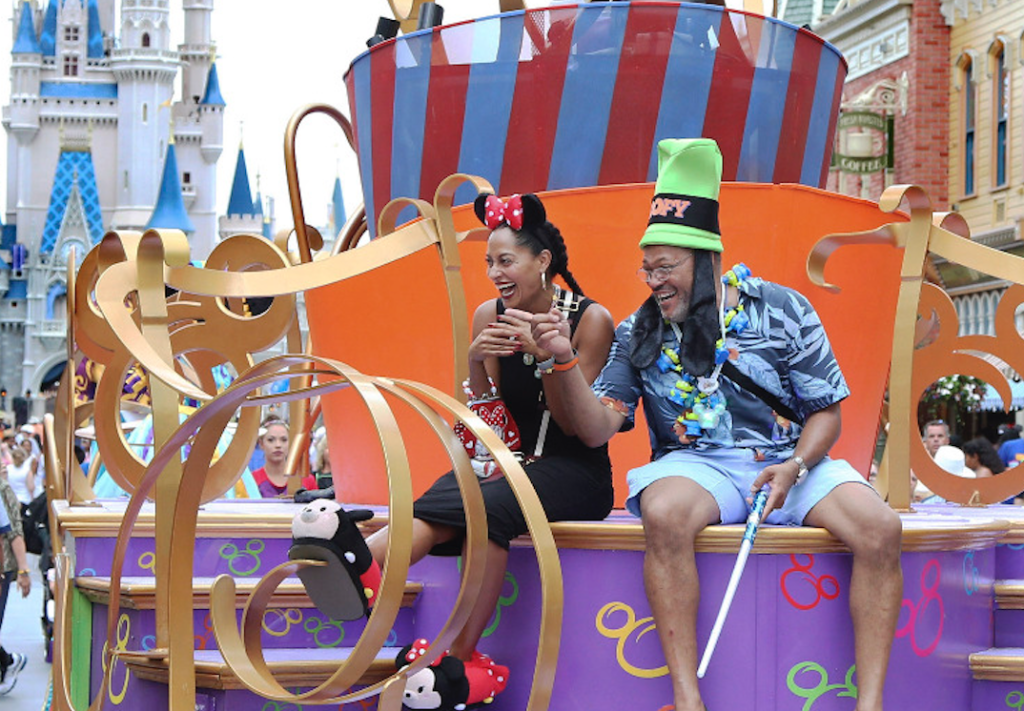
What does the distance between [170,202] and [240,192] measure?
415 inches

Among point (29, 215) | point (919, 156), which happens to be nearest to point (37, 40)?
point (29, 215)

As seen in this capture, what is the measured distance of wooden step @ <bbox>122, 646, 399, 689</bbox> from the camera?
11.3ft

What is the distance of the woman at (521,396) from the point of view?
339 centimetres

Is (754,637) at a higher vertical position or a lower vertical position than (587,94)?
lower

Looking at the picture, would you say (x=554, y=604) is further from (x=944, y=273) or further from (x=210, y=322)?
(x=944, y=273)

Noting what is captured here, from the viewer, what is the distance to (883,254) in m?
4.66

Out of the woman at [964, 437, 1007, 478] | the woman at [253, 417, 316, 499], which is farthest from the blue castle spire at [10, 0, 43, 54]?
the woman at [964, 437, 1007, 478]

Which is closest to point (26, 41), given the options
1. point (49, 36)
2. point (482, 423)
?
point (49, 36)

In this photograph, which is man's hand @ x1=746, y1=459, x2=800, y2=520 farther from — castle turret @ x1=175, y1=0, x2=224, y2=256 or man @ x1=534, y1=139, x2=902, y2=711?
castle turret @ x1=175, y1=0, x2=224, y2=256

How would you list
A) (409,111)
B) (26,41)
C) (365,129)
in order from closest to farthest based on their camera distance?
1. (409,111)
2. (365,129)
3. (26,41)

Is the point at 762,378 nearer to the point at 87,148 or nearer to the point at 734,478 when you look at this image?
the point at 734,478

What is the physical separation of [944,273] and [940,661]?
19158mm

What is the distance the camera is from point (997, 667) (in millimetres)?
3574

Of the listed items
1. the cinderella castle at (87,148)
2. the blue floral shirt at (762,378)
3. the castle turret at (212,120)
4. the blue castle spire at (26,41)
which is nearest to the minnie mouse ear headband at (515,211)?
the blue floral shirt at (762,378)
